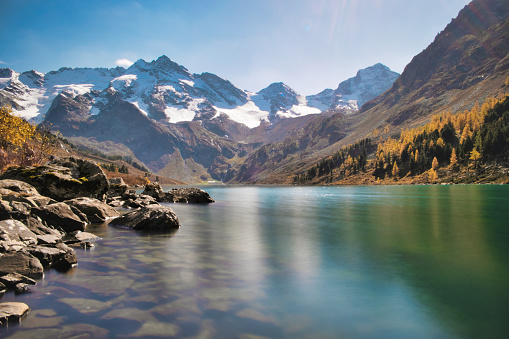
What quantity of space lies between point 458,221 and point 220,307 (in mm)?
32398

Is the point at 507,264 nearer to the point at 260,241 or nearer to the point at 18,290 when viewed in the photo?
the point at 260,241

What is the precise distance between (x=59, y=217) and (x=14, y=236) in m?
8.36

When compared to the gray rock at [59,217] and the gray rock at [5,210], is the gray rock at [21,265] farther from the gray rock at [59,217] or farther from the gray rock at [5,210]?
the gray rock at [59,217]

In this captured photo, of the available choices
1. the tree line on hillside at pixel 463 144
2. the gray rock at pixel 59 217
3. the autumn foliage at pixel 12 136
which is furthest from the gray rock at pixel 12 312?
the tree line on hillside at pixel 463 144

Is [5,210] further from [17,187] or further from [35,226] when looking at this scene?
[17,187]

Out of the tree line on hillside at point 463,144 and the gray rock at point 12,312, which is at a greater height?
the tree line on hillside at point 463,144

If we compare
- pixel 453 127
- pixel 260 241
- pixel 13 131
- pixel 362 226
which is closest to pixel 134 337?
pixel 260 241

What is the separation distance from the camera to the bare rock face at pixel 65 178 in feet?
102

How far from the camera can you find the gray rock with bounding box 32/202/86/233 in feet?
71.0

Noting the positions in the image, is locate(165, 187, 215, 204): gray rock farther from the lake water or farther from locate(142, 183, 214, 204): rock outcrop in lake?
the lake water

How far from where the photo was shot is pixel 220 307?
9.73 metres

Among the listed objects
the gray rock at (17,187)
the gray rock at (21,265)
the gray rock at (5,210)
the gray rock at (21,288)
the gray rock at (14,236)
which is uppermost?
the gray rock at (17,187)

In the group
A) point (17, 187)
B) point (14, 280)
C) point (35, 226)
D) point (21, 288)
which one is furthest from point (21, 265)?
point (17, 187)

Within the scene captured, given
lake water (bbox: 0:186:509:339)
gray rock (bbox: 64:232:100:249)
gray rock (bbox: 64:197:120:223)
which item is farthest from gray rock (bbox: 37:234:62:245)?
gray rock (bbox: 64:197:120:223)
